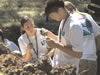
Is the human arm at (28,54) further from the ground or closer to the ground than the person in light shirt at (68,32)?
closer to the ground

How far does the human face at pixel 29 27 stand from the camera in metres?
3.55

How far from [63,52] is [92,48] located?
52 centimetres

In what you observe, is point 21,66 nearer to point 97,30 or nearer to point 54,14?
point 54,14

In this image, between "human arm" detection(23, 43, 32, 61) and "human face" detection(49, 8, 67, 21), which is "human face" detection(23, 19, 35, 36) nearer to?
"human arm" detection(23, 43, 32, 61)

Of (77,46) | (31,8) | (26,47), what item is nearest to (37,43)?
(26,47)

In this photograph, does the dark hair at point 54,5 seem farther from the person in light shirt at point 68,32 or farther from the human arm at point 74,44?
the human arm at point 74,44

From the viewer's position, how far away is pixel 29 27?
3600 mm

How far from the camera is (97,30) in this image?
10.7 feet

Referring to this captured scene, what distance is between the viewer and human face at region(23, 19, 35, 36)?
3.55m

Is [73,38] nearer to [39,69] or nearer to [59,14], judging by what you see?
[59,14]

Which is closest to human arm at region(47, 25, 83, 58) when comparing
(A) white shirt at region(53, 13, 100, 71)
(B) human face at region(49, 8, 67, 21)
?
(A) white shirt at region(53, 13, 100, 71)

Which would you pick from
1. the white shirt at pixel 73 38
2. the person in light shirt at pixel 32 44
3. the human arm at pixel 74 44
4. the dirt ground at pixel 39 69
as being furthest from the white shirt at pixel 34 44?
the dirt ground at pixel 39 69

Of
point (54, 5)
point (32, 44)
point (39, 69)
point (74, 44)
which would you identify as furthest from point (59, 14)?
point (32, 44)

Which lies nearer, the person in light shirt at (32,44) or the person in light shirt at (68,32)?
the person in light shirt at (68,32)
